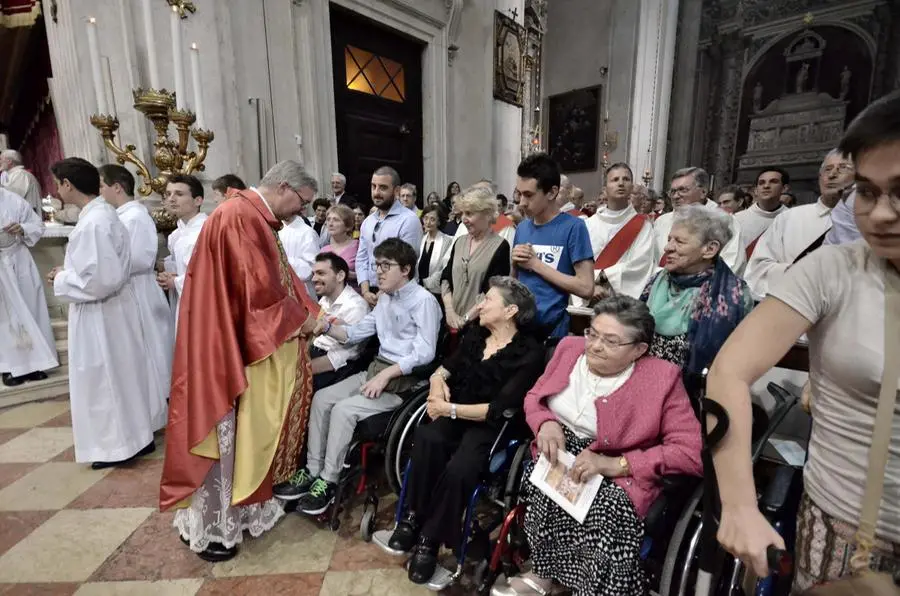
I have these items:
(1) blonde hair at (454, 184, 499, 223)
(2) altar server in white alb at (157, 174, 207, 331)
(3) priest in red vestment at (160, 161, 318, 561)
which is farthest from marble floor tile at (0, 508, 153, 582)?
(1) blonde hair at (454, 184, 499, 223)

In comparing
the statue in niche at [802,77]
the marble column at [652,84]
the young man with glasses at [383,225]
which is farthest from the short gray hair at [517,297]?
the statue in niche at [802,77]

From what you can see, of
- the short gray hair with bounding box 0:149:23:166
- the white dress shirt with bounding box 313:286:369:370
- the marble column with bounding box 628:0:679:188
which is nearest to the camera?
the white dress shirt with bounding box 313:286:369:370

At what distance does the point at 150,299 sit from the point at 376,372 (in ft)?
6.36

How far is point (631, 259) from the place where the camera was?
323cm

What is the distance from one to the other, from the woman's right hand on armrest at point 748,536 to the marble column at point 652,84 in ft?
39.4

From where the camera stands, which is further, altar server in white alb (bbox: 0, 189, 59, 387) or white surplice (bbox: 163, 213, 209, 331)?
altar server in white alb (bbox: 0, 189, 59, 387)

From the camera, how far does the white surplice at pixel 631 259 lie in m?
3.14

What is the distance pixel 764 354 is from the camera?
0.84 metres

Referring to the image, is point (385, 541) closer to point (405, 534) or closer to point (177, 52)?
point (405, 534)

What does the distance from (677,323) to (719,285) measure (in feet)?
0.74

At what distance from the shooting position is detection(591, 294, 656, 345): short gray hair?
5.61ft

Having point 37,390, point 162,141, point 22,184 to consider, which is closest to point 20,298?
point 37,390

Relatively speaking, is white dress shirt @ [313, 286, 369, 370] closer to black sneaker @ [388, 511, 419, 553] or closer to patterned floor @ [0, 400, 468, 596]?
patterned floor @ [0, 400, 468, 596]

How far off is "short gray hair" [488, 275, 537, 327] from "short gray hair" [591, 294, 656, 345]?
44 centimetres
